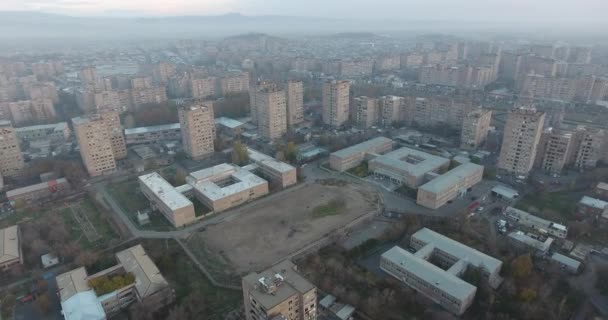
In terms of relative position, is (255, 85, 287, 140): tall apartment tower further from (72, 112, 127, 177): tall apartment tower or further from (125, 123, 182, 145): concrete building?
(72, 112, 127, 177): tall apartment tower

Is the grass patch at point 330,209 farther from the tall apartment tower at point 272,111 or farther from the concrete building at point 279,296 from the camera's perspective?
the tall apartment tower at point 272,111

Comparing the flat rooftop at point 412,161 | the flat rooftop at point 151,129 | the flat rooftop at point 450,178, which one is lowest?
the flat rooftop at point 412,161

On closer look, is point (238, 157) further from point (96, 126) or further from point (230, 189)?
point (96, 126)

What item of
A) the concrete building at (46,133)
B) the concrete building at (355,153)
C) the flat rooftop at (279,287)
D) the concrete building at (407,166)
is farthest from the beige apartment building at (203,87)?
the flat rooftop at (279,287)

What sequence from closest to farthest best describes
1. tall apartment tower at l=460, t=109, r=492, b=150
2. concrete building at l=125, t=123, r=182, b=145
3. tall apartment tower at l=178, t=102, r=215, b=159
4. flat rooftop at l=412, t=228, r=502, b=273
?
flat rooftop at l=412, t=228, r=502, b=273 < tall apartment tower at l=178, t=102, r=215, b=159 < tall apartment tower at l=460, t=109, r=492, b=150 < concrete building at l=125, t=123, r=182, b=145

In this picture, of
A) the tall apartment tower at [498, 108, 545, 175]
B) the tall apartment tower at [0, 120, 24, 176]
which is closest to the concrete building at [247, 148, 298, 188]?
the tall apartment tower at [498, 108, 545, 175]

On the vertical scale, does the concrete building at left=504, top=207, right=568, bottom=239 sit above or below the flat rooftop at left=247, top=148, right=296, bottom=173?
below
